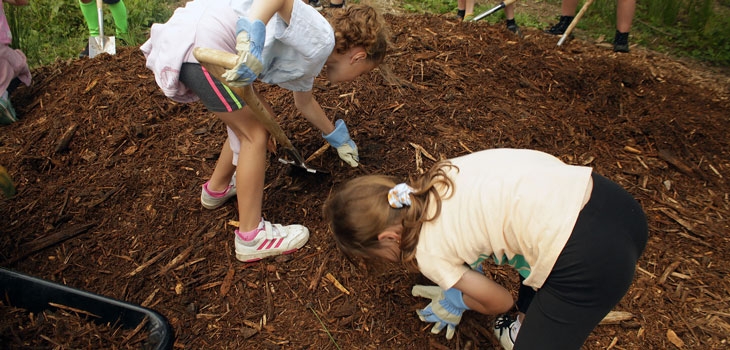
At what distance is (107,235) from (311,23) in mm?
1425

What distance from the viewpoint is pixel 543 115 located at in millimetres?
2812

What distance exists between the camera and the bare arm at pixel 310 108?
2246 millimetres

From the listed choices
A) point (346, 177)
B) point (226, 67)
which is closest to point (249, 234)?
point (346, 177)

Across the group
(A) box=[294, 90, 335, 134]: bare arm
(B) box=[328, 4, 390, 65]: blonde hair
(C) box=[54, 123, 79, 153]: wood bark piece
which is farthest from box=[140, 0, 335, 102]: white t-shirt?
(C) box=[54, 123, 79, 153]: wood bark piece

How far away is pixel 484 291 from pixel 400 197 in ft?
1.28

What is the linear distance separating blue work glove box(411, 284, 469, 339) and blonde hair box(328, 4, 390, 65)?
38.7 inches

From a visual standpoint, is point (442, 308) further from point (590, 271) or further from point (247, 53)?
point (247, 53)

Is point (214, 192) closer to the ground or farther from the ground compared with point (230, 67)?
closer to the ground

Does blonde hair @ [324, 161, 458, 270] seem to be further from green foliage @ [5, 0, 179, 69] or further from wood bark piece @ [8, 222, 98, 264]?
green foliage @ [5, 0, 179, 69]

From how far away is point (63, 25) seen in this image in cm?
445

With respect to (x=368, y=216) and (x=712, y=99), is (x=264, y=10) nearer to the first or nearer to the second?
(x=368, y=216)

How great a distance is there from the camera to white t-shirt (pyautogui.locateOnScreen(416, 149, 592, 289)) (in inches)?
51.3

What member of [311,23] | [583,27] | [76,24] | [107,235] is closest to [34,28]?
[76,24]

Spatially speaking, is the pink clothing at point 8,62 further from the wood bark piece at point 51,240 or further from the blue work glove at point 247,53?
the blue work glove at point 247,53
